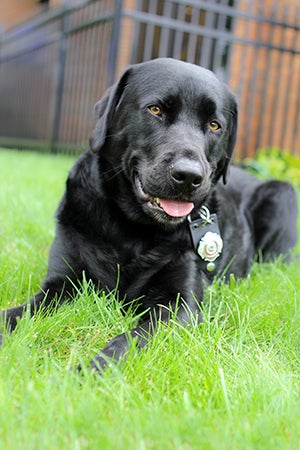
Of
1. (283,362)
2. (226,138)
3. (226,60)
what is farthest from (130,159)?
(226,60)

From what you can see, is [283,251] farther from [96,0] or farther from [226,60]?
[96,0]

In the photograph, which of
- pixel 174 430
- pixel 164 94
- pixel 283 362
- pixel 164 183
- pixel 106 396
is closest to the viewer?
pixel 174 430

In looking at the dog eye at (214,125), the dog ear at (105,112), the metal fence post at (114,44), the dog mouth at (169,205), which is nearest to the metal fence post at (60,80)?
the metal fence post at (114,44)

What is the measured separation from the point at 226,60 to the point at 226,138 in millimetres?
5649

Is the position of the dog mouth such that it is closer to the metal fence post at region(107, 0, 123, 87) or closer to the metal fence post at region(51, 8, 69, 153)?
the metal fence post at region(107, 0, 123, 87)

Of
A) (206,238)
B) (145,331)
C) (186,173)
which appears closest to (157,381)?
(145,331)

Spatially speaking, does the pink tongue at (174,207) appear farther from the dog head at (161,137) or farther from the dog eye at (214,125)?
the dog eye at (214,125)

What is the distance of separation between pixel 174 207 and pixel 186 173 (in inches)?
8.5

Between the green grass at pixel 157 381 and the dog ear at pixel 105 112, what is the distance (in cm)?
66

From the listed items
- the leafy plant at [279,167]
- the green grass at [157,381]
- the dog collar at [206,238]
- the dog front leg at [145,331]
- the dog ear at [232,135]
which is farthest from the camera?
the leafy plant at [279,167]

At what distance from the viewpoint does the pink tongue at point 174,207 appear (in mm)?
2211

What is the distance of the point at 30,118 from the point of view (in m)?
10.9

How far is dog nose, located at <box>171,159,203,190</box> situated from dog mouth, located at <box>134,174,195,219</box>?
0.14m

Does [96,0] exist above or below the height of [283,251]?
above
